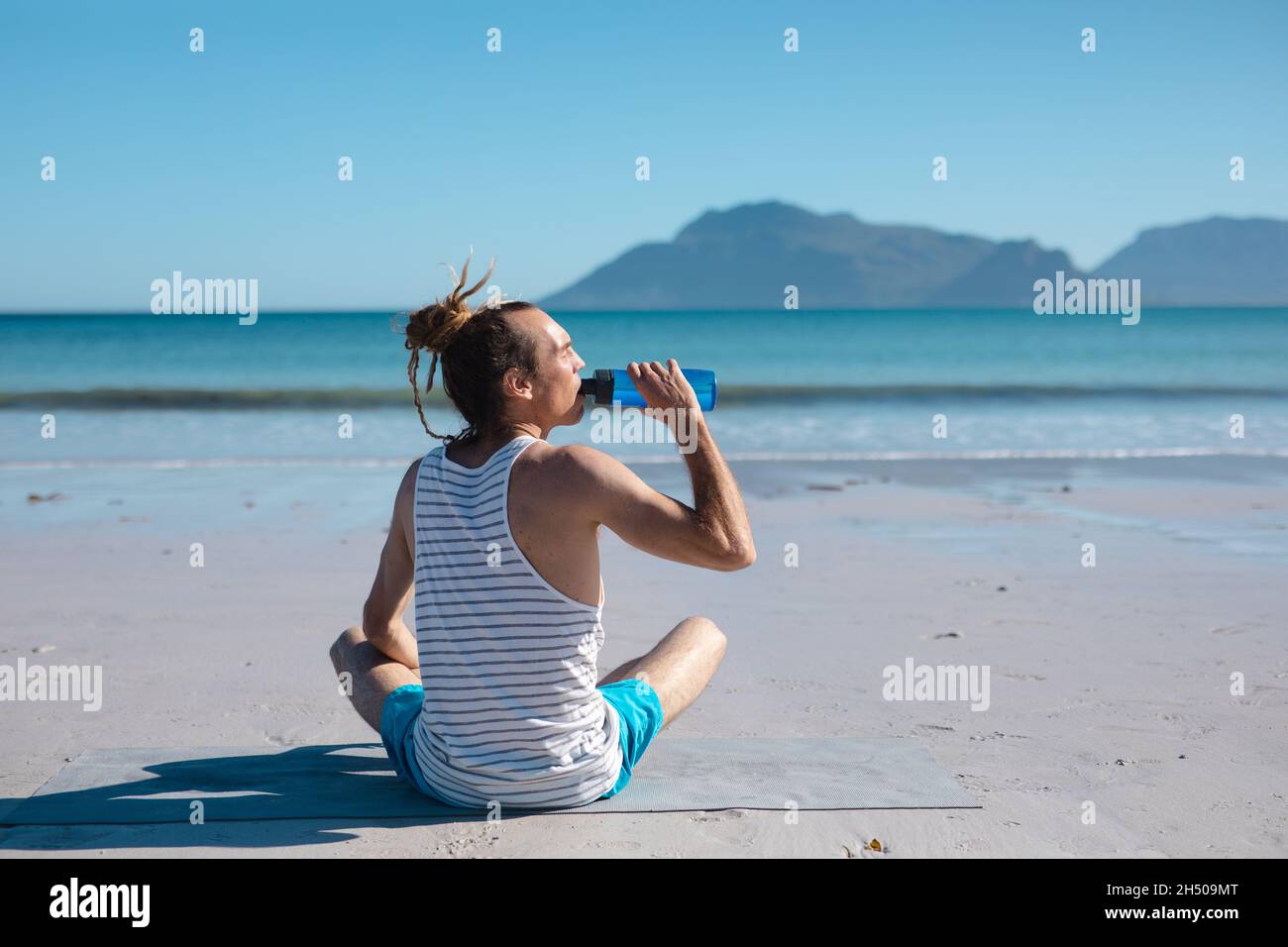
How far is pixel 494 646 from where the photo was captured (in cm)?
280

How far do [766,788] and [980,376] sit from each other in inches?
949

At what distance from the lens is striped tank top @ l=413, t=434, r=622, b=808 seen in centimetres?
278

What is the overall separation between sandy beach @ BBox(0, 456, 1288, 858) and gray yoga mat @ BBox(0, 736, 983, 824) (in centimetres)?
8

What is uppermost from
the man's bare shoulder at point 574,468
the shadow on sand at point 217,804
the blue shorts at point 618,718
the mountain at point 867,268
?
the mountain at point 867,268

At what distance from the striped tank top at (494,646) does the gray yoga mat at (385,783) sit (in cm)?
22

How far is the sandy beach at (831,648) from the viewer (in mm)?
3004

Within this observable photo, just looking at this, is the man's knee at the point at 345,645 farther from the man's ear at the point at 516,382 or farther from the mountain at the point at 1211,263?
the mountain at the point at 1211,263

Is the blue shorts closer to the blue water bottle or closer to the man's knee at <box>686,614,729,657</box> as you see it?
the man's knee at <box>686,614,729,657</box>

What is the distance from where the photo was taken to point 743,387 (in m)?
22.8

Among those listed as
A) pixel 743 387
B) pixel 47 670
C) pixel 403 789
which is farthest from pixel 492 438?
pixel 743 387

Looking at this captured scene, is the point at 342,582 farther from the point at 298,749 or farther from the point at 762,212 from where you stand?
the point at 762,212

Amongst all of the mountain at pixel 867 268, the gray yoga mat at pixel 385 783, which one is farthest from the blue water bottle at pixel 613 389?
the mountain at pixel 867 268

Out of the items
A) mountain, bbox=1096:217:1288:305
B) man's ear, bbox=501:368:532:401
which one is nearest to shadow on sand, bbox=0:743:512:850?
man's ear, bbox=501:368:532:401

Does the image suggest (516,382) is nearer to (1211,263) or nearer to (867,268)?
(867,268)
